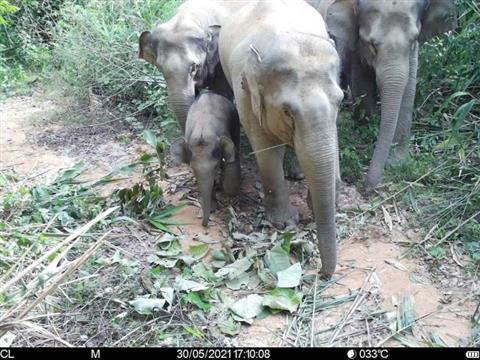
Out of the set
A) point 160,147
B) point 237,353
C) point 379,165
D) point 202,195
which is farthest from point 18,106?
point 237,353

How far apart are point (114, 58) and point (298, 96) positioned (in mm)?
4276

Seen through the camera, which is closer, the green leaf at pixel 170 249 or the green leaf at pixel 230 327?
the green leaf at pixel 230 327

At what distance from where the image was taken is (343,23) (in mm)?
4969

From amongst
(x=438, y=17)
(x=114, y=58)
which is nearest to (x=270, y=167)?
(x=438, y=17)

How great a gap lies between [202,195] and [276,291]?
109 centimetres

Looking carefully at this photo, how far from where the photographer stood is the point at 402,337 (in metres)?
3.46

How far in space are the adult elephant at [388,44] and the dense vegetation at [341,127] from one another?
0.74 ft

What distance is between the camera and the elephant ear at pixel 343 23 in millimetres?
4941

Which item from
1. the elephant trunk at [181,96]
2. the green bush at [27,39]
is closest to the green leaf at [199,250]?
the elephant trunk at [181,96]

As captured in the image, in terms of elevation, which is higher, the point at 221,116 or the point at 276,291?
the point at 221,116

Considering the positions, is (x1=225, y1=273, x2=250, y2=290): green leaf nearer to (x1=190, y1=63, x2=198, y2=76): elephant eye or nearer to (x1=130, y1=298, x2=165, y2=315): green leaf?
(x1=130, y1=298, x2=165, y2=315): green leaf

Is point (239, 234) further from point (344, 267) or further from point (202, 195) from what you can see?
point (344, 267)

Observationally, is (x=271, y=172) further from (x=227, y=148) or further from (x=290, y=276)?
(x=290, y=276)

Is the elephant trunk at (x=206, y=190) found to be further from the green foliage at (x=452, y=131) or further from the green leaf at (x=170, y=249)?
the green foliage at (x=452, y=131)
